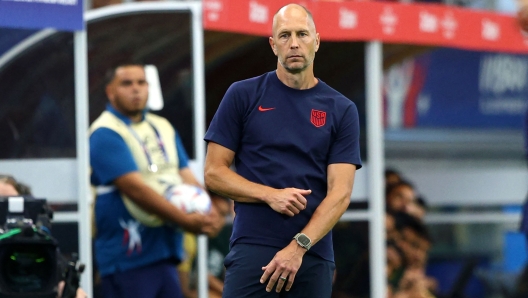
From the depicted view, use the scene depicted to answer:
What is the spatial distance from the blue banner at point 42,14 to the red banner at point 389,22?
1.25 meters

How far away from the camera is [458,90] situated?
11391mm

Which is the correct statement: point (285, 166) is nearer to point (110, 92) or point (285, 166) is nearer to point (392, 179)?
point (110, 92)

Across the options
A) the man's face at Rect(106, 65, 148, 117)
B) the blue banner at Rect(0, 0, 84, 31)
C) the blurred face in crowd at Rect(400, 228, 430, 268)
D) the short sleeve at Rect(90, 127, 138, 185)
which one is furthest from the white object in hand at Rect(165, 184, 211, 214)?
the blurred face in crowd at Rect(400, 228, 430, 268)

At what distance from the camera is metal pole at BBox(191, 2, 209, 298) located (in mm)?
7684

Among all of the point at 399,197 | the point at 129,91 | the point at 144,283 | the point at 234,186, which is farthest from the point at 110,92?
the point at 399,197

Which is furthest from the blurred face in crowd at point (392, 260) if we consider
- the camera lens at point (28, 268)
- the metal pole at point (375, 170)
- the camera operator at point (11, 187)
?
the camera lens at point (28, 268)

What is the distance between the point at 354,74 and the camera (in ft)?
28.4

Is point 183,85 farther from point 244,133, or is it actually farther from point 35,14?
point 244,133

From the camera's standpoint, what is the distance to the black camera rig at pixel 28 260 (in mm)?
5383

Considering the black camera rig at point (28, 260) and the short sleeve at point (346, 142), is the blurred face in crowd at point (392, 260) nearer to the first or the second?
the black camera rig at point (28, 260)

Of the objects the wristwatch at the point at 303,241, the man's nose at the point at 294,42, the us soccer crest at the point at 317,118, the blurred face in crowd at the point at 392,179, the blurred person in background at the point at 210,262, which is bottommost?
the blurred person in background at the point at 210,262

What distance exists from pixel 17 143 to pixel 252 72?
200 cm

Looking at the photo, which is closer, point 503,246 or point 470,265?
point 470,265

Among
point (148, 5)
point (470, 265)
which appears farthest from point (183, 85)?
point (470, 265)
